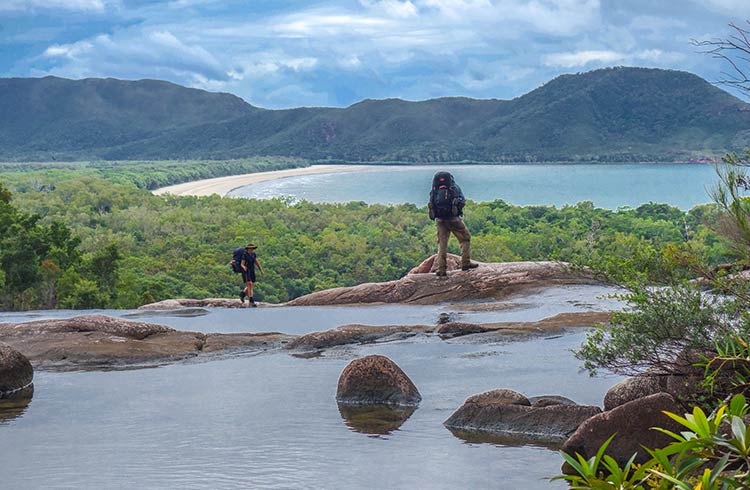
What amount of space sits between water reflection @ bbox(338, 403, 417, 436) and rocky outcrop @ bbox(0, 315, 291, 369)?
4.98 m

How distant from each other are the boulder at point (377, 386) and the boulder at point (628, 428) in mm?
4150

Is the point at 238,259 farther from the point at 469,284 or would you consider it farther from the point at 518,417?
the point at 518,417

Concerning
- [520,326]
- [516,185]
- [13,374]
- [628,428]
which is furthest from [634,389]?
[516,185]

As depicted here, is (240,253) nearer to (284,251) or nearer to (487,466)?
(487,466)

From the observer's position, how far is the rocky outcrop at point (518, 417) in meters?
13.0

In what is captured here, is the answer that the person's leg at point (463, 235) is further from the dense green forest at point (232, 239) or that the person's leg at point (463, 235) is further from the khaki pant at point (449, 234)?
the dense green forest at point (232, 239)

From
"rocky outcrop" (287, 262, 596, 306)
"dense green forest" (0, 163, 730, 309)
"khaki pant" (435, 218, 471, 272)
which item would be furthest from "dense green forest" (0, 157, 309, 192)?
"khaki pant" (435, 218, 471, 272)

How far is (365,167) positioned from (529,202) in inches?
2076

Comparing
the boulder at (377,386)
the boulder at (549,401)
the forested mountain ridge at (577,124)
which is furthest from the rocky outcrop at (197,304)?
the forested mountain ridge at (577,124)

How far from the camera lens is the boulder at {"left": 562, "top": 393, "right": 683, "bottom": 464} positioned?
11.3m

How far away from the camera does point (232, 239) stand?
3137 inches

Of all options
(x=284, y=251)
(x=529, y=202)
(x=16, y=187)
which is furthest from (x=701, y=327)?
(x=16, y=187)

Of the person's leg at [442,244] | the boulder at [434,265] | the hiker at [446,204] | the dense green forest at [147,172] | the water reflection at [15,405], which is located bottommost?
the dense green forest at [147,172]

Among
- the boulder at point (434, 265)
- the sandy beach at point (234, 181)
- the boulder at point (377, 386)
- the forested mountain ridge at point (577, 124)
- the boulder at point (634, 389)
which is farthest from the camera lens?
the sandy beach at point (234, 181)
